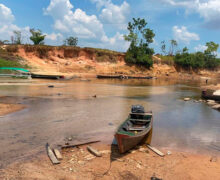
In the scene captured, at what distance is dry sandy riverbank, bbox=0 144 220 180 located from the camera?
631 centimetres

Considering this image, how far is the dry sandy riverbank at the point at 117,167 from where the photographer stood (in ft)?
20.7

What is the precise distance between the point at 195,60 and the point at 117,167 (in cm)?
7491

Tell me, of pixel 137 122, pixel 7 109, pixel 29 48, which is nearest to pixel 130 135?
pixel 137 122

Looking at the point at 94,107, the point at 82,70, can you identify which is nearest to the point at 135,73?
the point at 82,70

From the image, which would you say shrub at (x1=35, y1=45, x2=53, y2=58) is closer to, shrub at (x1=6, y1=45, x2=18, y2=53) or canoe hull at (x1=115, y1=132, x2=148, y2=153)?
shrub at (x1=6, y1=45, x2=18, y2=53)

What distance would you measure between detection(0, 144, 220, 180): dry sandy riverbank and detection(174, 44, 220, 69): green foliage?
69.7 meters

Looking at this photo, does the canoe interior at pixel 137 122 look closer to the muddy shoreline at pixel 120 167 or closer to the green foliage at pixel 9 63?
the muddy shoreline at pixel 120 167

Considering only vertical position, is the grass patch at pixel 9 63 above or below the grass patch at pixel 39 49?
below

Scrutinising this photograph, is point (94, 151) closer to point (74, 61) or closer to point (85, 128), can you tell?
point (85, 128)

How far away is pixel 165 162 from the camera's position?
7500 mm

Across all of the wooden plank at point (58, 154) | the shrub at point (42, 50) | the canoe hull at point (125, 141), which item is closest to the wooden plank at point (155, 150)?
the canoe hull at point (125, 141)

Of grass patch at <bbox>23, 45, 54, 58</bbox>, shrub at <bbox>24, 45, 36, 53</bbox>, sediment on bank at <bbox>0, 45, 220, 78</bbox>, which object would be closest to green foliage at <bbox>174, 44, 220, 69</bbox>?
sediment on bank at <bbox>0, 45, 220, 78</bbox>

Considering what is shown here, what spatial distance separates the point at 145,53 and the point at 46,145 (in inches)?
2354

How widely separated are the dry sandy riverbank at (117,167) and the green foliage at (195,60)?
69.7 m
